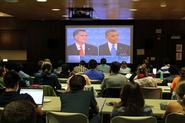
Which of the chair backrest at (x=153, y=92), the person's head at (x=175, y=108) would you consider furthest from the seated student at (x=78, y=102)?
the chair backrest at (x=153, y=92)

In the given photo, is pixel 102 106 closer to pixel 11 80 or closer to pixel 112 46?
pixel 11 80

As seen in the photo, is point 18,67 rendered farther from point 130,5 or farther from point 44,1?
point 130,5

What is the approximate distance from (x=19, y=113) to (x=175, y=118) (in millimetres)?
Result: 2246

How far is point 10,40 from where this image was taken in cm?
1811

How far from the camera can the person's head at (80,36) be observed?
17.1 metres

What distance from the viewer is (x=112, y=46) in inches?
669

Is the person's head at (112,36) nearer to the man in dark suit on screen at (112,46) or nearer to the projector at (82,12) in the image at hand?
the man in dark suit on screen at (112,46)

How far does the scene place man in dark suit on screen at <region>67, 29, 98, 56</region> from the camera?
17125mm

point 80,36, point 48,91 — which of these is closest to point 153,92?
point 48,91

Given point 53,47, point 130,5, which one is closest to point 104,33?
point 53,47

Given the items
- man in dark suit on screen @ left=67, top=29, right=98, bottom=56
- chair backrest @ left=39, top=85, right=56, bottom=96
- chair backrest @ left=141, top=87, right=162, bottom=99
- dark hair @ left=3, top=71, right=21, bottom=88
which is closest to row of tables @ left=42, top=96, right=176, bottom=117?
dark hair @ left=3, top=71, right=21, bottom=88

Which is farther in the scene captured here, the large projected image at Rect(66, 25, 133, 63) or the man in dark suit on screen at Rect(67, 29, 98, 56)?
the man in dark suit on screen at Rect(67, 29, 98, 56)

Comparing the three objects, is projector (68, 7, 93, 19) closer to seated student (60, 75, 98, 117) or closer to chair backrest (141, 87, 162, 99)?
chair backrest (141, 87, 162, 99)

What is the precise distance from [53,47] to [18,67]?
9.90 meters
